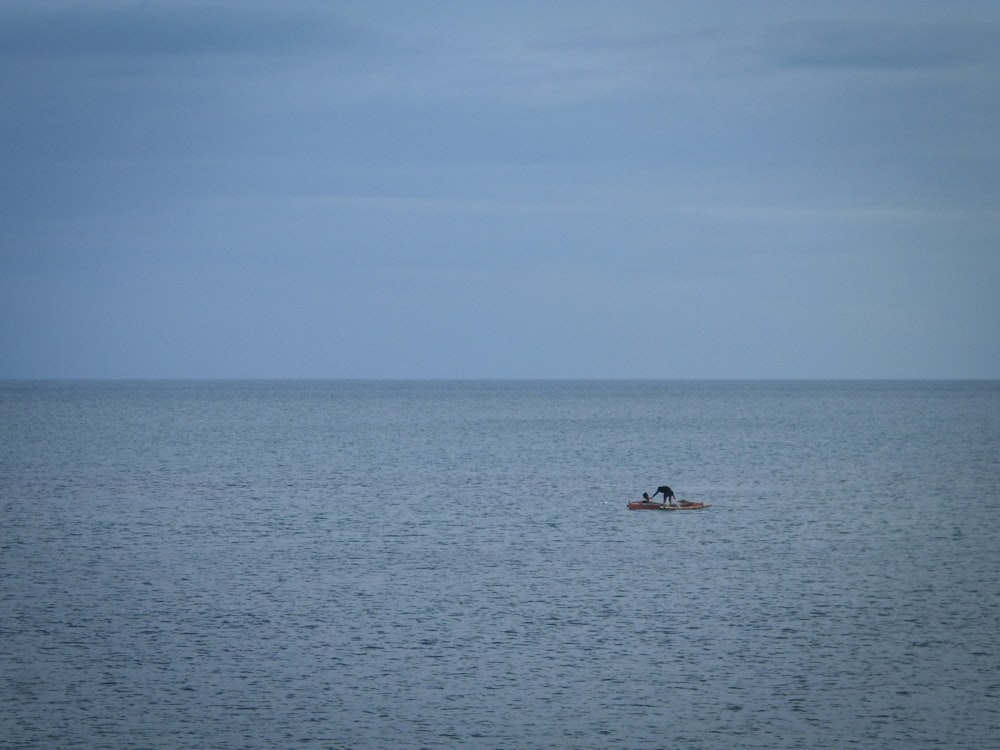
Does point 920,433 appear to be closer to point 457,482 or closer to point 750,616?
point 457,482

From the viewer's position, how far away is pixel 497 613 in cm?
3766

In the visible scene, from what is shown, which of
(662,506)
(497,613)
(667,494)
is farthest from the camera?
(667,494)

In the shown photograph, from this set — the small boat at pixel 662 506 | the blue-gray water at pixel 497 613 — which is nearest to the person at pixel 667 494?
the small boat at pixel 662 506

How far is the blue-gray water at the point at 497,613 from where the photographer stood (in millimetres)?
27219

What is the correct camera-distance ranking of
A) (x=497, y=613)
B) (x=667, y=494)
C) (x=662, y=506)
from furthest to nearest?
(x=667, y=494) → (x=662, y=506) → (x=497, y=613)

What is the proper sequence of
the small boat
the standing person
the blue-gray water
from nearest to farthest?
the blue-gray water → the small boat → the standing person

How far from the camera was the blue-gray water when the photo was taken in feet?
89.3

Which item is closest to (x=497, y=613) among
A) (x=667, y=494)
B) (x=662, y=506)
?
(x=662, y=506)

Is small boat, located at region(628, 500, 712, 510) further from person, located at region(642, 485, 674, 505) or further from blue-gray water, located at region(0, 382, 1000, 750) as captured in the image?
blue-gray water, located at region(0, 382, 1000, 750)

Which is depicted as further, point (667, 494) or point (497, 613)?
point (667, 494)

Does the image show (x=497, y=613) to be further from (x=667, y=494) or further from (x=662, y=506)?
(x=667, y=494)

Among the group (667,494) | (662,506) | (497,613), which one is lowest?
(497,613)

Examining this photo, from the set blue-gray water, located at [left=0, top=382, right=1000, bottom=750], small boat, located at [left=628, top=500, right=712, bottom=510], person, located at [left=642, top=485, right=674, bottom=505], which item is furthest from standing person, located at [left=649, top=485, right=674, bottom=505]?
blue-gray water, located at [left=0, top=382, right=1000, bottom=750]

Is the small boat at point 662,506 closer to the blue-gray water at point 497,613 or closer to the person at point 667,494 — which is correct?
the person at point 667,494
